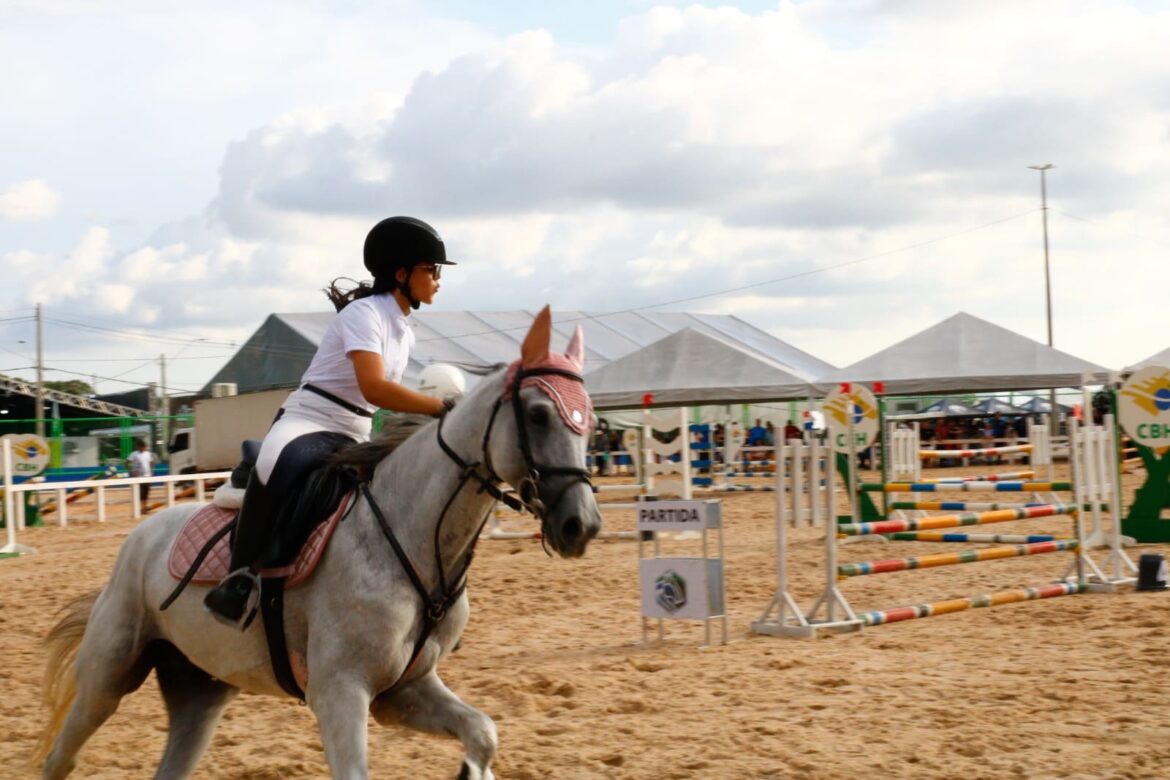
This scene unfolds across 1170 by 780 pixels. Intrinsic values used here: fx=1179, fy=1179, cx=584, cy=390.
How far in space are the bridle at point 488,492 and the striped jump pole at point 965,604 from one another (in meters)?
5.25

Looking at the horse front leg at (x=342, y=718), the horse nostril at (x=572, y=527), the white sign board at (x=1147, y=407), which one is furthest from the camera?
the white sign board at (x=1147, y=407)

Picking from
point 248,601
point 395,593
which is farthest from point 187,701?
point 395,593

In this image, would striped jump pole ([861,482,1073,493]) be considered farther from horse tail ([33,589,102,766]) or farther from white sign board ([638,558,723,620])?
Result: horse tail ([33,589,102,766])

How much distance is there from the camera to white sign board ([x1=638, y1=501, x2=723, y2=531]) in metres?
7.88

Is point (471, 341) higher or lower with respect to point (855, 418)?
higher

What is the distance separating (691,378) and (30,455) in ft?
37.8

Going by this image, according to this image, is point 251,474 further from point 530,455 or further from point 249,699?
point 249,699

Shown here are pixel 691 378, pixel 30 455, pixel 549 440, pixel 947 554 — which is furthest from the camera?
pixel 691 378

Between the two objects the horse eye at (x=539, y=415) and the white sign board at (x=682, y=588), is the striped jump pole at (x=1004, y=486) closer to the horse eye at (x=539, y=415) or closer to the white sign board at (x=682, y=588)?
the white sign board at (x=682, y=588)

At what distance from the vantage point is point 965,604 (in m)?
8.77

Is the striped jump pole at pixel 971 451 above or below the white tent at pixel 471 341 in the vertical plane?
below

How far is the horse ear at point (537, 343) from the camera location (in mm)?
3230

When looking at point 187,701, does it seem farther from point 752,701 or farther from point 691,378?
point 691,378

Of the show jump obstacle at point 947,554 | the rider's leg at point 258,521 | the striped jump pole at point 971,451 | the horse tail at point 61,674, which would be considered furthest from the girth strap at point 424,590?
the striped jump pole at point 971,451
